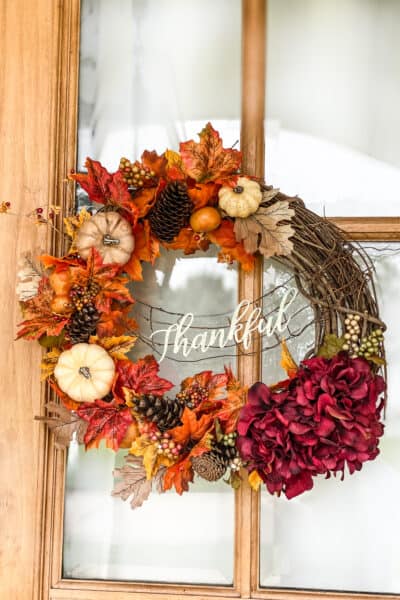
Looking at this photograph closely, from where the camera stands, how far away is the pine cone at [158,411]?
1103 mm

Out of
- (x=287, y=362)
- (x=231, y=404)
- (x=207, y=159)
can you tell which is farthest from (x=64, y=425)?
(x=207, y=159)

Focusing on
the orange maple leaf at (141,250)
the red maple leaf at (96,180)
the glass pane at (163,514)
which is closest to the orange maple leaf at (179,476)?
the glass pane at (163,514)

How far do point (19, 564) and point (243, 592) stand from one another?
403 millimetres

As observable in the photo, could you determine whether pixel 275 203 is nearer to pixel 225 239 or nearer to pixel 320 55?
pixel 225 239

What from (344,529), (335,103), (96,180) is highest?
(335,103)

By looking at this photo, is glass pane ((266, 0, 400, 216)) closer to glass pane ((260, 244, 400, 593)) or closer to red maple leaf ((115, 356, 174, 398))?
glass pane ((260, 244, 400, 593))

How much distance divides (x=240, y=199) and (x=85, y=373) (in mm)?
382

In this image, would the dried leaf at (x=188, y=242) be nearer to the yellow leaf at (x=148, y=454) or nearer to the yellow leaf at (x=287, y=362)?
the yellow leaf at (x=287, y=362)

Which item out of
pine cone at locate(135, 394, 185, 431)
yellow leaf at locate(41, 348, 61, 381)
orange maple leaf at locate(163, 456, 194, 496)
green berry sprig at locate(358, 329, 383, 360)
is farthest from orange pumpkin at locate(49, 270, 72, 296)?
green berry sprig at locate(358, 329, 383, 360)

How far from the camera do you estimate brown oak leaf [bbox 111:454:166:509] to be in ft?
3.73

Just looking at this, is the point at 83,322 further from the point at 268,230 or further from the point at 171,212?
the point at 268,230

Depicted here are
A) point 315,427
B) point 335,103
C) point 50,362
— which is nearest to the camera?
point 315,427

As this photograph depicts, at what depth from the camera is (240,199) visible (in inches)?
43.9

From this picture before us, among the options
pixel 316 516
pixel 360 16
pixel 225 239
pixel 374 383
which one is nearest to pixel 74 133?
A: pixel 225 239
